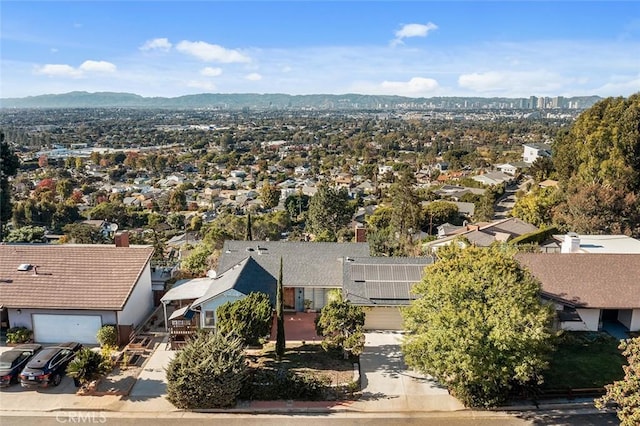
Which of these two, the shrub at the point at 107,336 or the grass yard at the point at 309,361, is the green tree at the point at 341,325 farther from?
the shrub at the point at 107,336

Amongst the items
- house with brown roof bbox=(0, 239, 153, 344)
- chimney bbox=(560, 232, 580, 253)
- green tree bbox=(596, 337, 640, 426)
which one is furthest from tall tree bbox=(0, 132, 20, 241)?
green tree bbox=(596, 337, 640, 426)

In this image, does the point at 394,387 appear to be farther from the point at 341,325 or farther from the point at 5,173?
the point at 5,173

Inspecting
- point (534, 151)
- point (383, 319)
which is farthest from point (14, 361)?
point (534, 151)

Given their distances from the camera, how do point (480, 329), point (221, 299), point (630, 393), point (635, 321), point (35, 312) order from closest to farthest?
point (630, 393) → point (480, 329) → point (35, 312) → point (221, 299) → point (635, 321)

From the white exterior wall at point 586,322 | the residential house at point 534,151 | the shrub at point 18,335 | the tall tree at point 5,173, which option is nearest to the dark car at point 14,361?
the shrub at point 18,335

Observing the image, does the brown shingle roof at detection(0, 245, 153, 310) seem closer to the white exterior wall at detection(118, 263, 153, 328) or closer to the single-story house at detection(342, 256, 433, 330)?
the white exterior wall at detection(118, 263, 153, 328)
